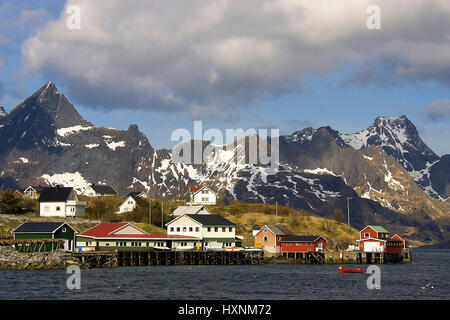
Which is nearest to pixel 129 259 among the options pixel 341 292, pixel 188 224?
pixel 188 224

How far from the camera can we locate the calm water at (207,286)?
208 feet

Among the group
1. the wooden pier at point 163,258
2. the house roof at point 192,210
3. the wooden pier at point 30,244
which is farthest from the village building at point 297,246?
the wooden pier at point 30,244

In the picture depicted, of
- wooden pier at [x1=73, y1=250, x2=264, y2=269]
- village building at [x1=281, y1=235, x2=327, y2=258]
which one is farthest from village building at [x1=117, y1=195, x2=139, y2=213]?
wooden pier at [x1=73, y1=250, x2=264, y2=269]

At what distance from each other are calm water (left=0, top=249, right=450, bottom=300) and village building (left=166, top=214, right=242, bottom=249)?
27.7 m

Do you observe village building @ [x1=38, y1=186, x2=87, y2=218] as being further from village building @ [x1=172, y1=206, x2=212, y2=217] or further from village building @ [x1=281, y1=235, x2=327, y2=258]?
village building @ [x1=281, y1=235, x2=327, y2=258]

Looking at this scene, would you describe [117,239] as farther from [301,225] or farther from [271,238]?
[301,225]

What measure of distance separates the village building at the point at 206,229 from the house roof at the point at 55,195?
33798 millimetres

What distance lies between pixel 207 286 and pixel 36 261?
34.1m

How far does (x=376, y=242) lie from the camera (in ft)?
445

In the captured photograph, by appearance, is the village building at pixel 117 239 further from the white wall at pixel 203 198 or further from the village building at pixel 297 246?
the white wall at pixel 203 198

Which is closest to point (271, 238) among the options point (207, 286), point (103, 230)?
point (103, 230)

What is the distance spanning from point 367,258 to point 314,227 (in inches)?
1251

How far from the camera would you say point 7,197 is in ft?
470

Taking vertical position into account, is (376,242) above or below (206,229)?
below
